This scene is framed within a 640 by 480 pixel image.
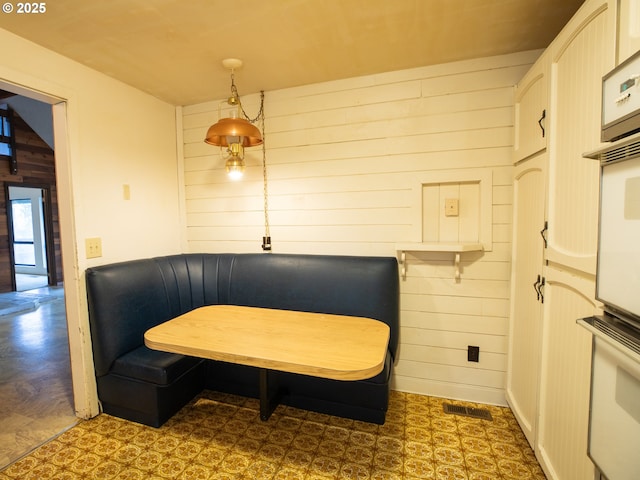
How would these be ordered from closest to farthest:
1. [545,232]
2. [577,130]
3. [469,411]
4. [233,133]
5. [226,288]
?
1. [577,130]
2. [545,232]
3. [233,133]
4. [469,411]
5. [226,288]

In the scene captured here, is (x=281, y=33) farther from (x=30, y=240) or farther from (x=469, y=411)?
(x=30, y=240)

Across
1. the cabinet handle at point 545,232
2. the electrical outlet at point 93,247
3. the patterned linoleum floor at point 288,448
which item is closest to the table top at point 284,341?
the patterned linoleum floor at point 288,448

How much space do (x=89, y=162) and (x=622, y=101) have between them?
8.69ft

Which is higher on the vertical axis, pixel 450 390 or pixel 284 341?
pixel 284 341

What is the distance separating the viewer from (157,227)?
102 inches

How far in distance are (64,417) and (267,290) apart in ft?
5.11

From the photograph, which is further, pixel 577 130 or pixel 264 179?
pixel 264 179

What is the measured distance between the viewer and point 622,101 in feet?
2.66

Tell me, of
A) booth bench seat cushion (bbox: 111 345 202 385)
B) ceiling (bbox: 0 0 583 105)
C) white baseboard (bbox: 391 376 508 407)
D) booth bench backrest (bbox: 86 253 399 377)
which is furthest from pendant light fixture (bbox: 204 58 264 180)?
white baseboard (bbox: 391 376 508 407)

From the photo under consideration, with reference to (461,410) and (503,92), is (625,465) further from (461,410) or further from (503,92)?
(503,92)

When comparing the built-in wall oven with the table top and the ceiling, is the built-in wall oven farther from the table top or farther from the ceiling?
the ceiling

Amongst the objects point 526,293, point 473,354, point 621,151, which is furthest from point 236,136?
point 473,354

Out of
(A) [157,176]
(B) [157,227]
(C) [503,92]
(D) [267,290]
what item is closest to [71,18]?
(A) [157,176]

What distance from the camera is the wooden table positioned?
4.13ft
